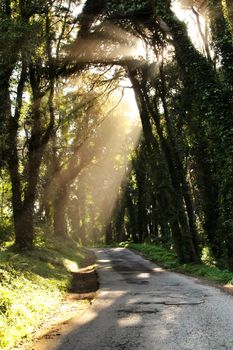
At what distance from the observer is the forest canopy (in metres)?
16.2

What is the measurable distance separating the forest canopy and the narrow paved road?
190 inches

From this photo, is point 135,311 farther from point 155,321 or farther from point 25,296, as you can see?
point 25,296

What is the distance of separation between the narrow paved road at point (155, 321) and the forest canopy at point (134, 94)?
4824mm

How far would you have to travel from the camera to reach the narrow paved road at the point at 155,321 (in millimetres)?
7949

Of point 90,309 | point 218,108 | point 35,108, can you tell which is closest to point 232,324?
point 90,309

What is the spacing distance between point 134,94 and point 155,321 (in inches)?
799

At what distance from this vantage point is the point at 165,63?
27.2 meters

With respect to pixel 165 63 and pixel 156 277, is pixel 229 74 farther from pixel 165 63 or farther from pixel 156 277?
pixel 165 63

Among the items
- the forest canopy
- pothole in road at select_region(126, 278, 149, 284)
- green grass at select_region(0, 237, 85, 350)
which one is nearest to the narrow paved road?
green grass at select_region(0, 237, 85, 350)

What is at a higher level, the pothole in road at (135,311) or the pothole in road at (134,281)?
the pothole in road at (134,281)

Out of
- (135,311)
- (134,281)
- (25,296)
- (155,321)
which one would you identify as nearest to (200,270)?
(134,281)

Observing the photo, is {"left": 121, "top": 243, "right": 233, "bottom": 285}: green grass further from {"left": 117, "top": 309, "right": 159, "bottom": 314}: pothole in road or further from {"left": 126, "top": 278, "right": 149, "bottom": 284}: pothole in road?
{"left": 117, "top": 309, "right": 159, "bottom": 314}: pothole in road

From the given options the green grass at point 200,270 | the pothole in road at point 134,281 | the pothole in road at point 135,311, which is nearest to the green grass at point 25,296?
the pothole in road at point 135,311

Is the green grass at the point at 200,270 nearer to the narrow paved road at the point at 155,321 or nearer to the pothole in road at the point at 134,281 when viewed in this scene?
the narrow paved road at the point at 155,321
